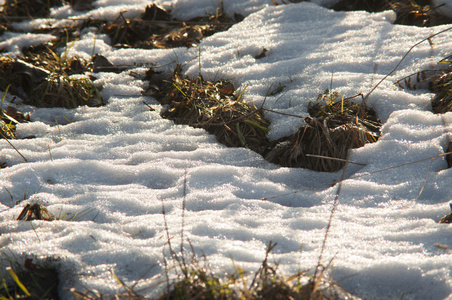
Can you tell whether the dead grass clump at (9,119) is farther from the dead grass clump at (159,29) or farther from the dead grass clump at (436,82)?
the dead grass clump at (436,82)

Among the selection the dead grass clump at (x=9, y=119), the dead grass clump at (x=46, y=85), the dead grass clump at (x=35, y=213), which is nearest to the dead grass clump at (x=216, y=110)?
the dead grass clump at (x=46, y=85)

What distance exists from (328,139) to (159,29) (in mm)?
2908

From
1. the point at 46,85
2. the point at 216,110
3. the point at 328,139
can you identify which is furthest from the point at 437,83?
the point at 46,85

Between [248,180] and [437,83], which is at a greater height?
[437,83]

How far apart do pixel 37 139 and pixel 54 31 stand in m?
2.26

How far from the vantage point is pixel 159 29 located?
495 centimetres

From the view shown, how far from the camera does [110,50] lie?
4.64 m

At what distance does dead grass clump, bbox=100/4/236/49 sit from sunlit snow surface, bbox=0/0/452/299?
241 mm

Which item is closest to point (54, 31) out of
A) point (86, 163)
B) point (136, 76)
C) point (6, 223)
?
point (136, 76)

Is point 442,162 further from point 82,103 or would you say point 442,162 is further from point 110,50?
point 110,50

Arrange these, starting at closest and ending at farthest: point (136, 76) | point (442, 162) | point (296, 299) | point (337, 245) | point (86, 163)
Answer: point (296, 299)
point (337, 245)
point (442, 162)
point (86, 163)
point (136, 76)

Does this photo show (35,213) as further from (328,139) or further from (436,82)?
(436,82)

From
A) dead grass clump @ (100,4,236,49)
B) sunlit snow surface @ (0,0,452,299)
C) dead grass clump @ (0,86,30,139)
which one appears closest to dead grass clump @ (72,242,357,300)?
sunlit snow surface @ (0,0,452,299)

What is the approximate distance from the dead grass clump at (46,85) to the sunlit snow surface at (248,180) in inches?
5.3
